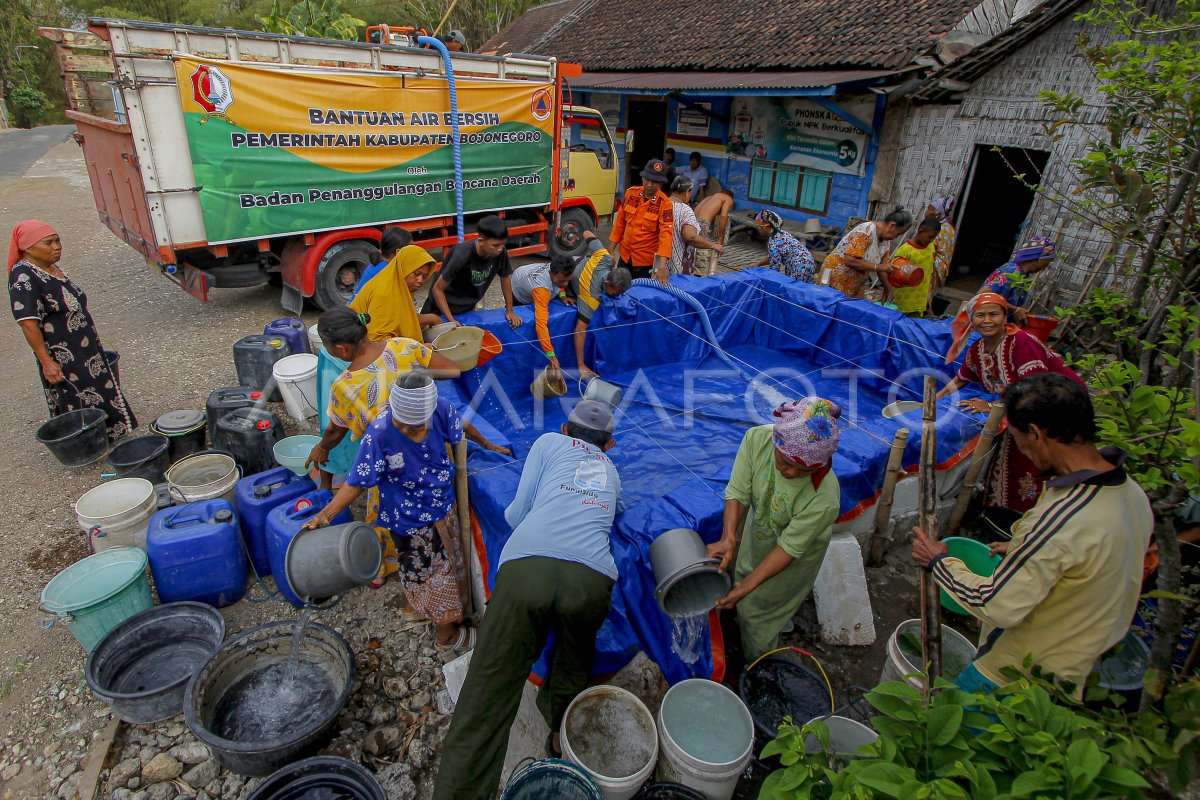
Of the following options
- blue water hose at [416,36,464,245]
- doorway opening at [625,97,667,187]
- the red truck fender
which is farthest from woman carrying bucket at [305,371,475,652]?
doorway opening at [625,97,667,187]

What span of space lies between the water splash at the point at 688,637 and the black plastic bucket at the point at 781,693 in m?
0.24

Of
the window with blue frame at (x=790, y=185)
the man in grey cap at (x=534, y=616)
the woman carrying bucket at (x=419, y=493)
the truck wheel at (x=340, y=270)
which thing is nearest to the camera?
the man in grey cap at (x=534, y=616)

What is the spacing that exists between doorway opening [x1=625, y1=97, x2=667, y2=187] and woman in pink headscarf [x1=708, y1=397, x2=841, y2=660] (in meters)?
11.7

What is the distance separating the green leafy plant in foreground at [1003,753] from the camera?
1213mm

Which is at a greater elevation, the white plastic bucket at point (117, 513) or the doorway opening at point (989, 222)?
the doorway opening at point (989, 222)

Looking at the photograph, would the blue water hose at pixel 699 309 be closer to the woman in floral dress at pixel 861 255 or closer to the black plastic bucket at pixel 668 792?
the woman in floral dress at pixel 861 255

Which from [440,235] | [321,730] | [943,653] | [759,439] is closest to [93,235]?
[440,235]

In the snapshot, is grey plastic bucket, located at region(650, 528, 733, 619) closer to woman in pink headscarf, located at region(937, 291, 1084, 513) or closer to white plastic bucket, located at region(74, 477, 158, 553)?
woman in pink headscarf, located at region(937, 291, 1084, 513)

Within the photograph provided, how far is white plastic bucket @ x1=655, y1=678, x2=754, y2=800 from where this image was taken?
2.28m

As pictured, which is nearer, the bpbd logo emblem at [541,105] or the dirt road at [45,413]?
the dirt road at [45,413]

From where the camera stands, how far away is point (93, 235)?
10.4 metres

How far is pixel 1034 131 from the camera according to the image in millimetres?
6910

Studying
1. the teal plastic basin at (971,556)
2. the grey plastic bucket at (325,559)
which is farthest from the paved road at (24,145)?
the teal plastic basin at (971,556)

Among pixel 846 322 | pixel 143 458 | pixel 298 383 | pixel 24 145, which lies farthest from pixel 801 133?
pixel 24 145
